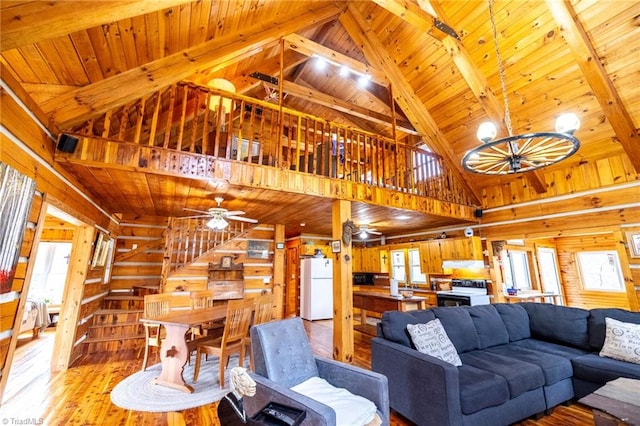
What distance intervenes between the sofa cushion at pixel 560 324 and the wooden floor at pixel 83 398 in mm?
753

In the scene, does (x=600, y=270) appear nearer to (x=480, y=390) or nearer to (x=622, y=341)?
(x=622, y=341)

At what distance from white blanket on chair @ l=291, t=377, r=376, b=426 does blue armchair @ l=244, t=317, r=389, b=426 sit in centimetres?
6

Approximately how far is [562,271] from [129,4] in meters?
10.1

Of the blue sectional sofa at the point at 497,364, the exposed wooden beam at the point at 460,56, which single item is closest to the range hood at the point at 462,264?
the blue sectional sofa at the point at 497,364

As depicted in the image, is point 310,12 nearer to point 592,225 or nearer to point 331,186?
point 331,186

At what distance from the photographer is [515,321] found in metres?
3.60

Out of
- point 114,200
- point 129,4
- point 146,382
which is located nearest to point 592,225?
point 129,4

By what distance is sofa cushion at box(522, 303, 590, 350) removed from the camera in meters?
3.25

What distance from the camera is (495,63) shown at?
414 cm

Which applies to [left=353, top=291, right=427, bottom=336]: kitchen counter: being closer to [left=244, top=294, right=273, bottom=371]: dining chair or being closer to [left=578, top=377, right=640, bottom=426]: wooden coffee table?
[left=244, top=294, right=273, bottom=371]: dining chair

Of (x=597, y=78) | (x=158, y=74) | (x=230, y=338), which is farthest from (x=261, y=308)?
(x=597, y=78)

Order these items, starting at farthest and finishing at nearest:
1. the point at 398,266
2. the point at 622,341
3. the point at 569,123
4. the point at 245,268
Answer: the point at 398,266, the point at 245,268, the point at 622,341, the point at 569,123

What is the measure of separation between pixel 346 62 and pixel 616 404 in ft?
17.8

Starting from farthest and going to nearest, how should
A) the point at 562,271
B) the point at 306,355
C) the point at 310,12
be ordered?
the point at 562,271, the point at 310,12, the point at 306,355
